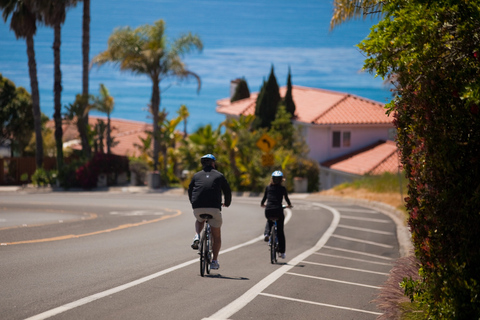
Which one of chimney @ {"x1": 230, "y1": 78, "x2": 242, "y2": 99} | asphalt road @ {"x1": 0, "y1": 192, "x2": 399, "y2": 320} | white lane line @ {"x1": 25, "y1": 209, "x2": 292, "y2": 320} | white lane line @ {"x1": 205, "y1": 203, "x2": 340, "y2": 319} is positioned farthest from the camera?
chimney @ {"x1": 230, "y1": 78, "x2": 242, "y2": 99}

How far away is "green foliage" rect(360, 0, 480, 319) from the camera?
595cm

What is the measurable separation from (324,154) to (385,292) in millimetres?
41962

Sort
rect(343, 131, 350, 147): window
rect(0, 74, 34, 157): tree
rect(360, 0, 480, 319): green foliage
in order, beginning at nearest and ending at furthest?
rect(360, 0, 480, 319): green foliage
rect(343, 131, 350, 147): window
rect(0, 74, 34, 157): tree

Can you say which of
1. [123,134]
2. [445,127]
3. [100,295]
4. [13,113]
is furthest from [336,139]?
[445,127]

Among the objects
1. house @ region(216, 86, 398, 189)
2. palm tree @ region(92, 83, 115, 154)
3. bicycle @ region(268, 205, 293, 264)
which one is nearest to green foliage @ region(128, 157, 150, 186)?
palm tree @ region(92, 83, 115, 154)

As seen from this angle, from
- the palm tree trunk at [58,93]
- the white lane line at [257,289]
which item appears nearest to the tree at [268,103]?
the palm tree trunk at [58,93]

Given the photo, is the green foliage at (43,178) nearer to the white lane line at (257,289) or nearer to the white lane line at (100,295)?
the white lane line at (257,289)

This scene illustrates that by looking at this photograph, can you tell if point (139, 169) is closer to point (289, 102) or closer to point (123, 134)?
point (289, 102)

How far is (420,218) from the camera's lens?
6.68 metres

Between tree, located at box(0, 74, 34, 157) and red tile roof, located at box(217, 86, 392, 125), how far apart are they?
18.0m

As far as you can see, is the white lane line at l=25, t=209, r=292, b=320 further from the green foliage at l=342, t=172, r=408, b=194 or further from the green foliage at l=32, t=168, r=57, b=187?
the green foliage at l=32, t=168, r=57, b=187

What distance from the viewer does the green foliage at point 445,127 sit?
5945 mm

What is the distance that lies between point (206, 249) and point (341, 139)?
137 ft

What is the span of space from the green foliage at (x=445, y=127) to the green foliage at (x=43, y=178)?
133ft
